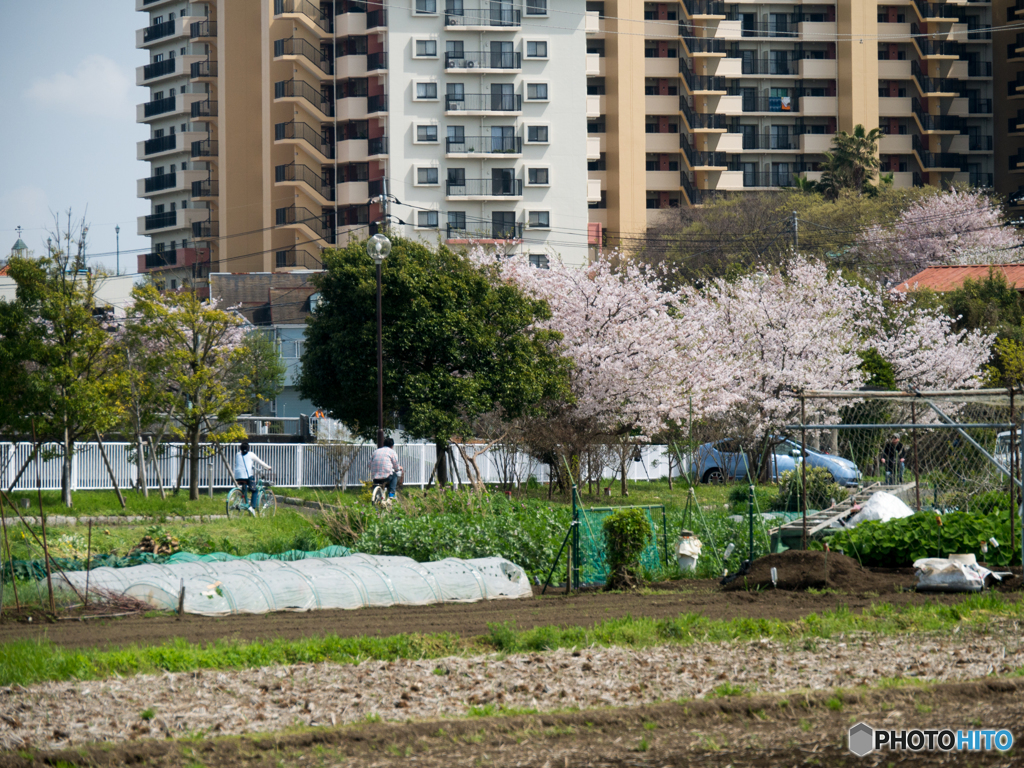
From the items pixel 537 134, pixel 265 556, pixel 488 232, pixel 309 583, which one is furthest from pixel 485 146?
pixel 309 583

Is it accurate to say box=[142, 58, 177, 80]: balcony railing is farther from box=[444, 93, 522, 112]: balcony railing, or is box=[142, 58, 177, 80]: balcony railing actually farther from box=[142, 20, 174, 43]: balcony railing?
box=[444, 93, 522, 112]: balcony railing

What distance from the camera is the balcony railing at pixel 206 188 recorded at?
252ft

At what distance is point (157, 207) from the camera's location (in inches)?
3228

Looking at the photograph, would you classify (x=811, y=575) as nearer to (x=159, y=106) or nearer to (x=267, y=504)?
(x=267, y=504)

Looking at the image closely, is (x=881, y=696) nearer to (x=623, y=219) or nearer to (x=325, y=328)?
(x=325, y=328)

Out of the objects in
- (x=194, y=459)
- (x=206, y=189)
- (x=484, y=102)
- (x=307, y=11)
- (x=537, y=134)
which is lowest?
(x=194, y=459)

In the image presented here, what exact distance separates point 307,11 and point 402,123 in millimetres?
10178

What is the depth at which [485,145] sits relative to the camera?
6619cm

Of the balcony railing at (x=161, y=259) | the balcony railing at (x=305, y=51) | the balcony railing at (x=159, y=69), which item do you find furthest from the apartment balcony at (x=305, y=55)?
the balcony railing at (x=161, y=259)

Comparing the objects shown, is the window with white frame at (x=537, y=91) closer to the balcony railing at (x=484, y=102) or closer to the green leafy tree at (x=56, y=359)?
the balcony railing at (x=484, y=102)

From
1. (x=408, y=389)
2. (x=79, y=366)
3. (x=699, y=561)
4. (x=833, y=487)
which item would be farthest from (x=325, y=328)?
(x=699, y=561)

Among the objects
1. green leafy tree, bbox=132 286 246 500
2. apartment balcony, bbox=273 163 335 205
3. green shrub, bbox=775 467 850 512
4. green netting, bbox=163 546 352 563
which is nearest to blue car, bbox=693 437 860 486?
green shrub, bbox=775 467 850 512

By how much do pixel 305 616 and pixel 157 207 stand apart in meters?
76.4

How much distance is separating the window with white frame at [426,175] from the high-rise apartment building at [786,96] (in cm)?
1343
